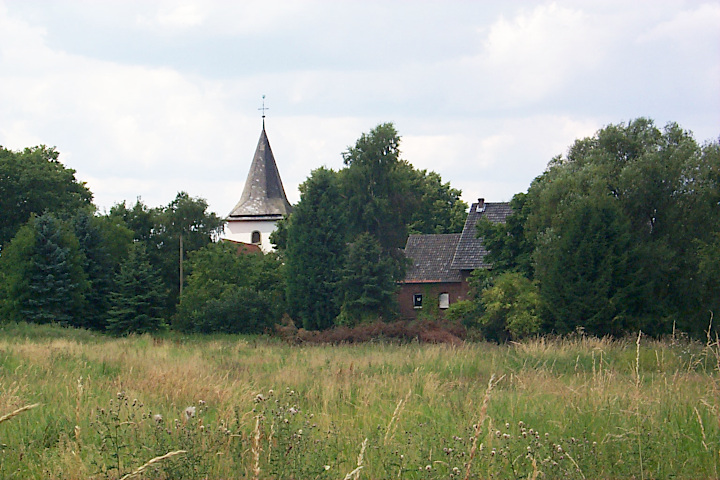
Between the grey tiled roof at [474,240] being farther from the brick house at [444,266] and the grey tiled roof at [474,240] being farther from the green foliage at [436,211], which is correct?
the green foliage at [436,211]

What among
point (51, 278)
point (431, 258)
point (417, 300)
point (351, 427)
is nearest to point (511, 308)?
point (417, 300)

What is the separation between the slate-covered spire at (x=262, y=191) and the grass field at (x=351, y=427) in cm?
7545

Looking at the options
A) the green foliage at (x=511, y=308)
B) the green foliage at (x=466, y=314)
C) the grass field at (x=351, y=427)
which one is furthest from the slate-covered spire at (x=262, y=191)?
the grass field at (x=351, y=427)

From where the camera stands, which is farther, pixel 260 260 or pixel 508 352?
pixel 260 260

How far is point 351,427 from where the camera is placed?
7598 mm

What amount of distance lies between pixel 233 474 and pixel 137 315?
39.8 m

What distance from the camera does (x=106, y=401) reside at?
8.66 m

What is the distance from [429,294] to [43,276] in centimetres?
2732

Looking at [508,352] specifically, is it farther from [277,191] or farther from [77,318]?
[277,191]

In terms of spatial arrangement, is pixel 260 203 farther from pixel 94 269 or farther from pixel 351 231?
pixel 94 269

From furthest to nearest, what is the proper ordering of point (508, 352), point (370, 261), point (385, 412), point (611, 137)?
1. point (370, 261)
2. point (611, 137)
3. point (508, 352)
4. point (385, 412)

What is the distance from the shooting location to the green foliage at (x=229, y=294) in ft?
145

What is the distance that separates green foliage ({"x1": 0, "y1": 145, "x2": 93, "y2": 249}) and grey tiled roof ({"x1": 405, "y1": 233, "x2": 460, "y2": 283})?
2475cm

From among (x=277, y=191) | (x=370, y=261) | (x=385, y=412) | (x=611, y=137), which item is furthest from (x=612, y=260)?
(x=277, y=191)
